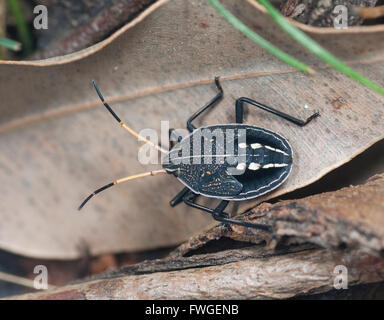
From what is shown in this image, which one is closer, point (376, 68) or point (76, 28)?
point (376, 68)

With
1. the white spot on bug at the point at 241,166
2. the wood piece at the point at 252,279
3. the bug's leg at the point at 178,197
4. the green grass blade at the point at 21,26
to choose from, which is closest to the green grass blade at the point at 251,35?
the white spot on bug at the point at 241,166

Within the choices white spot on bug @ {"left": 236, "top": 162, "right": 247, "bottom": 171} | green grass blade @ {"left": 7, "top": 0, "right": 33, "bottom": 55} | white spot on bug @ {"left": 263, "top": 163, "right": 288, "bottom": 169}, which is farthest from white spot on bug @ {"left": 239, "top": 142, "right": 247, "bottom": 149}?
green grass blade @ {"left": 7, "top": 0, "right": 33, "bottom": 55}

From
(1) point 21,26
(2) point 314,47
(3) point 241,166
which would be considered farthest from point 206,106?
(1) point 21,26

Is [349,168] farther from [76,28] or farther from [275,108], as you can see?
[76,28]

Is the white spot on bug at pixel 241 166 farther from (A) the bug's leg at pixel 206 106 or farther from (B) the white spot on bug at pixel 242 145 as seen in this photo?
(A) the bug's leg at pixel 206 106
